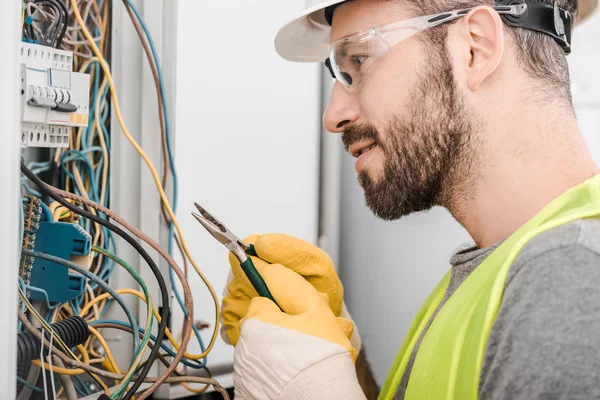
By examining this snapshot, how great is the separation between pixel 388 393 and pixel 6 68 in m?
0.76

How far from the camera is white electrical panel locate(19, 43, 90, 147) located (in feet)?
2.94

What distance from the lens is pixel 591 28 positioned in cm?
148

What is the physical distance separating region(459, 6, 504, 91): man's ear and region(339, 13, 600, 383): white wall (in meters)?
0.58

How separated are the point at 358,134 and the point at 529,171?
29 centimetres

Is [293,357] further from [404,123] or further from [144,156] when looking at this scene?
[144,156]

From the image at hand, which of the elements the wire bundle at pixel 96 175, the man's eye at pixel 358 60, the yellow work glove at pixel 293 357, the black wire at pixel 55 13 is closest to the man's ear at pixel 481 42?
the man's eye at pixel 358 60

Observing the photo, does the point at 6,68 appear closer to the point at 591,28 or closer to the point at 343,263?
the point at 343,263

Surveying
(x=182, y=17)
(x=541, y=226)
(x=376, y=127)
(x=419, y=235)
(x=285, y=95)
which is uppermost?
(x=182, y=17)

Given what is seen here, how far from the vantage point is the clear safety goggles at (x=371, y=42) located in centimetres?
91

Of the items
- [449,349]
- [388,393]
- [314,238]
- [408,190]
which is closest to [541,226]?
[449,349]

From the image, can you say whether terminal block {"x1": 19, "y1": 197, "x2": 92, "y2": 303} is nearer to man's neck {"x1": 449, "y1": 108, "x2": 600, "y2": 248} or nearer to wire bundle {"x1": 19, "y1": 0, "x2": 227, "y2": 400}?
wire bundle {"x1": 19, "y1": 0, "x2": 227, "y2": 400}

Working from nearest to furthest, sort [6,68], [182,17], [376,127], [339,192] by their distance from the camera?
[6,68], [376,127], [182,17], [339,192]

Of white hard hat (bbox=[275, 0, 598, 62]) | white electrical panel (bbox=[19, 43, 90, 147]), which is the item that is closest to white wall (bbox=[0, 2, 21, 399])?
white electrical panel (bbox=[19, 43, 90, 147])

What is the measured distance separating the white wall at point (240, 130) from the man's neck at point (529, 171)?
0.64m
